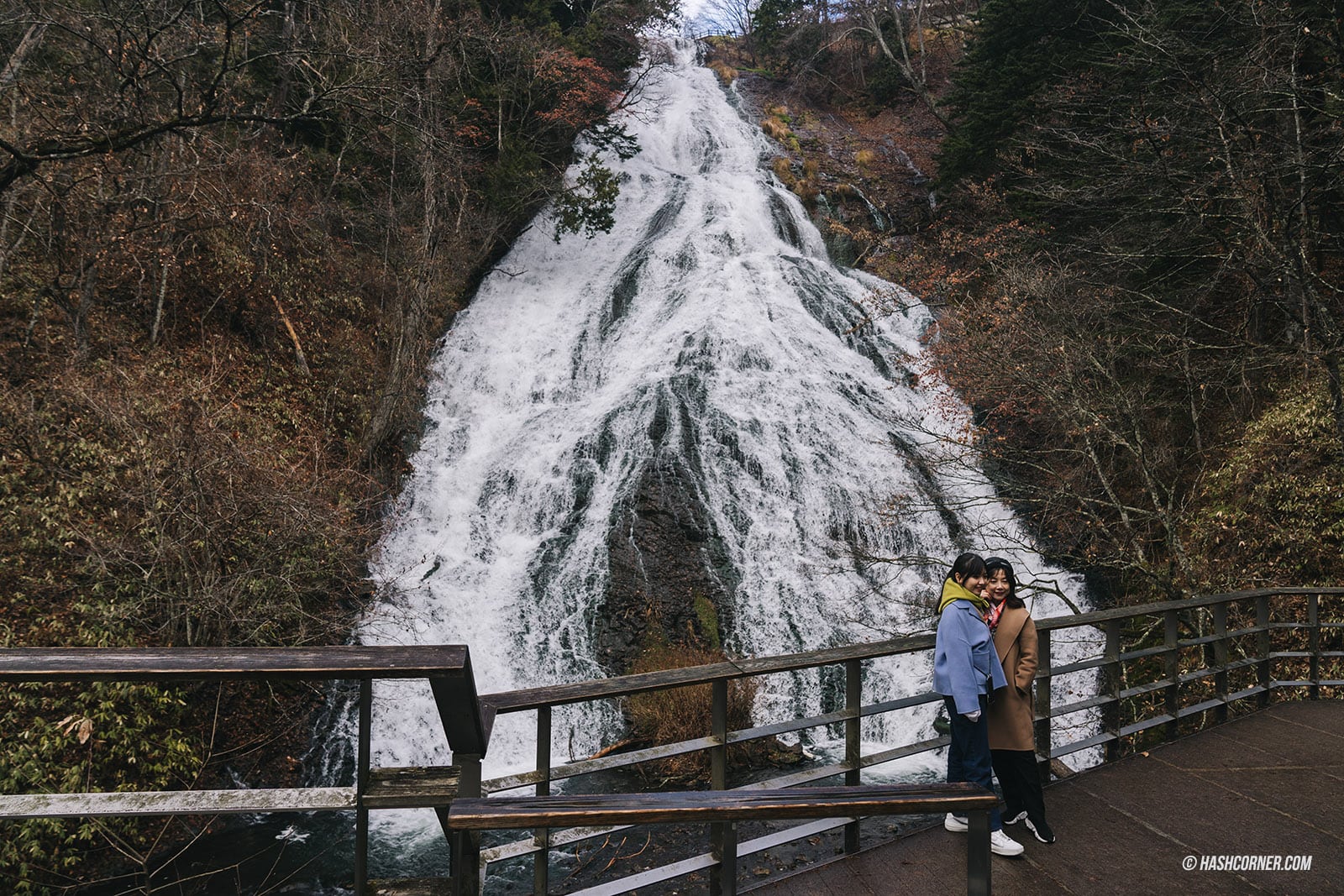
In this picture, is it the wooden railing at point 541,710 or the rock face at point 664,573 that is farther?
the rock face at point 664,573

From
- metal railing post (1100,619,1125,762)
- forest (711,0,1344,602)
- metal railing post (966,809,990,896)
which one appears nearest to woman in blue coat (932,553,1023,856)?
metal railing post (1100,619,1125,762)

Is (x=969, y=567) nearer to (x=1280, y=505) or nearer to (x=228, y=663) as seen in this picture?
(x=228, y=663)

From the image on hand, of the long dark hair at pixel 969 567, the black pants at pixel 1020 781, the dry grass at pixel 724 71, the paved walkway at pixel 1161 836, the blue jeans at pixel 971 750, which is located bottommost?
the paved walkway at pixel 1161 836

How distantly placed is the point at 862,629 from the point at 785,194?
657 inches

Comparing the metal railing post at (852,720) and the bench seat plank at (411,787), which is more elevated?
the bench seat plank at (411,787)

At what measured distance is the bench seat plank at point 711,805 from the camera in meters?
1.74

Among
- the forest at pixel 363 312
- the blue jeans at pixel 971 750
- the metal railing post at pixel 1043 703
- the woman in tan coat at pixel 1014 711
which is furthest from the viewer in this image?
the forest at pixel 363 312

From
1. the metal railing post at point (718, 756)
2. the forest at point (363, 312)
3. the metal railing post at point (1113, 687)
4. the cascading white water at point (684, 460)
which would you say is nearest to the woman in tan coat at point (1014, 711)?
the metal railing post at point (1113, 687)

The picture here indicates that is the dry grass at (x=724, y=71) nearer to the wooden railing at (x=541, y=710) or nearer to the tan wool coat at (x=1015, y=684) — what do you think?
the wooden railing at (x=541, y=710)

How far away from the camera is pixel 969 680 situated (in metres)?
3.83

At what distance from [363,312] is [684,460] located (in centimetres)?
821

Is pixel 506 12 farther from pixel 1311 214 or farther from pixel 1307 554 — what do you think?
pixel 1307 554

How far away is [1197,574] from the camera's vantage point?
9.93m

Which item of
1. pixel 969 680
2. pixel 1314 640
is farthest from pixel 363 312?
pixel 1314 640
